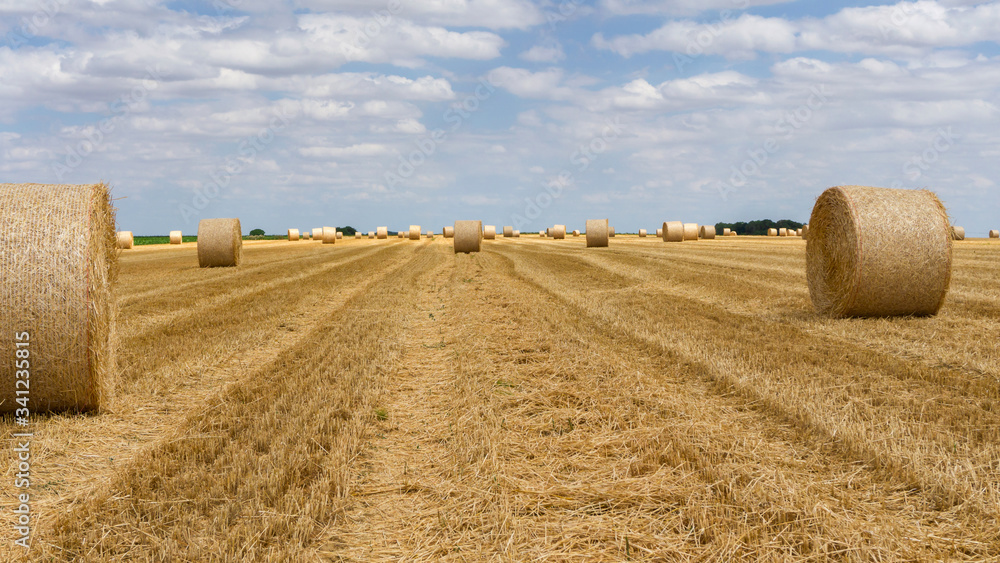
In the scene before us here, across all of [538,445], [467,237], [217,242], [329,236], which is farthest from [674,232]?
[538,445]

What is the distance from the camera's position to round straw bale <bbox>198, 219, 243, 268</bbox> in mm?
24172

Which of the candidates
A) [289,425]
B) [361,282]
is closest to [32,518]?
[289,425]

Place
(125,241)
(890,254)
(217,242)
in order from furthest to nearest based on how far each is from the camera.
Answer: (125,241) < (217,242) < (890,254)

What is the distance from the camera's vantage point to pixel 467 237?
32719mm

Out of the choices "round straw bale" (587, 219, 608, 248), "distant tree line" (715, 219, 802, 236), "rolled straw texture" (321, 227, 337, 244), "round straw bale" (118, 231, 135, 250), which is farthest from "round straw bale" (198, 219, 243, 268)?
"distant tree line" (715, 219, 802, 236)

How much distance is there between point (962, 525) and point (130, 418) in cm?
675

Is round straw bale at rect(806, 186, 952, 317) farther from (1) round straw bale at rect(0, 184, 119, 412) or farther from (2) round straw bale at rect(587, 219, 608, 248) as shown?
(2) round straw bale at rect(587, 219, 608, 248)

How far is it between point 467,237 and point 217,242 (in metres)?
12.3

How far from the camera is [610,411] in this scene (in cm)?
610

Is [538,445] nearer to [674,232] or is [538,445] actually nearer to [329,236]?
[674,232]

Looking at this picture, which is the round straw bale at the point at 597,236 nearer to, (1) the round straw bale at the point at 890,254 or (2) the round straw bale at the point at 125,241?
(1) the round straw bale at the point at 890,254

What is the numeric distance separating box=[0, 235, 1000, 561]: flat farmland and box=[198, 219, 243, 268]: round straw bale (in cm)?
1405

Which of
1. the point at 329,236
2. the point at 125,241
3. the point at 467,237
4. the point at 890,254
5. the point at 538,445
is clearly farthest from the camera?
the point at 329,236

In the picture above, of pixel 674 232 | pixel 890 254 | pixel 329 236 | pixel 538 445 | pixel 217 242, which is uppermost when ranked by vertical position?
pixel 329 236
